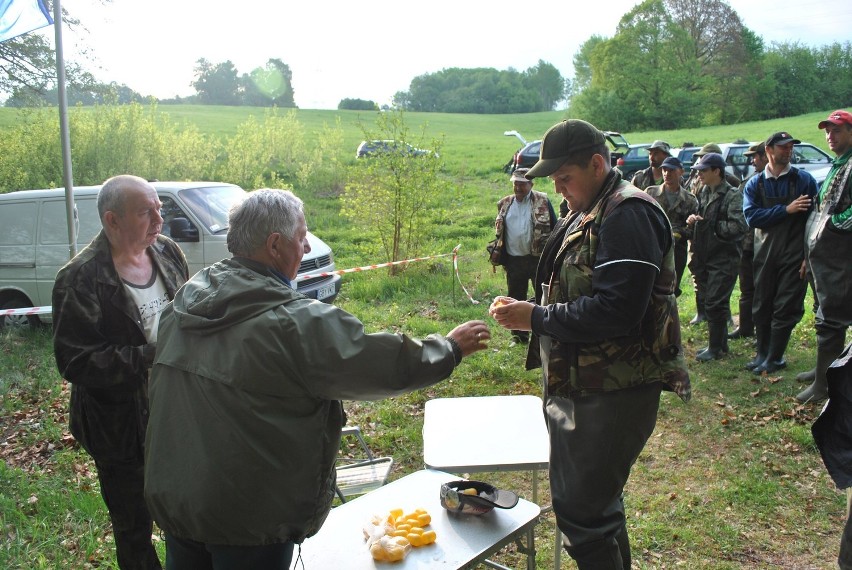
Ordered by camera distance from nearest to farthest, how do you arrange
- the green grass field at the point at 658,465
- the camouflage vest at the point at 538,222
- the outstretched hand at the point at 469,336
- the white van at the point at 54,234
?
1. the outstretched hand at the point at 469,336
2. the green grass field at the point at 658,465
3. the camouflage vest at the point at 538,222
4. the white van at the point at 54,234

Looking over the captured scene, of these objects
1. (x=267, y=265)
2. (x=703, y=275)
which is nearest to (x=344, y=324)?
(x=267, y=265)

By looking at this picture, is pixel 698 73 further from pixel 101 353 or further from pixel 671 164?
pixel 101 353

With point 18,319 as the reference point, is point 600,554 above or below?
above

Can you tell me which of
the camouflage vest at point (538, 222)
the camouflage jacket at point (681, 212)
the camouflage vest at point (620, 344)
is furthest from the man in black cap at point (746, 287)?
the camouflage vest at point (620, 344)

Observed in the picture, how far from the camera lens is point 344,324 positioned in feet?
6.13

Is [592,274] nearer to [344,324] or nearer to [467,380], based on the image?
[344,324]

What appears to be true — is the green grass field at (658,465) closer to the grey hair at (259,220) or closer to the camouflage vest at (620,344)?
the camouflage vest at (620,344)

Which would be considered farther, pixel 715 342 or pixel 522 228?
pixel 522 228

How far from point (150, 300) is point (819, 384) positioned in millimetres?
5136

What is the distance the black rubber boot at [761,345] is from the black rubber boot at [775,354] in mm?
43

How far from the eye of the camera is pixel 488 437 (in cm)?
317

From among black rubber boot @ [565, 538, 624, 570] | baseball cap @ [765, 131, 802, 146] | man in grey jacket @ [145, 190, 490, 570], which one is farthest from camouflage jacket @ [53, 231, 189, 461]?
baseball cap @ [765, 131, 802, 146]

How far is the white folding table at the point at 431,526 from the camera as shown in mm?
2299

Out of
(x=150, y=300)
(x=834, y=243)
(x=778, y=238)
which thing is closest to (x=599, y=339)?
(x=150, y=300)
